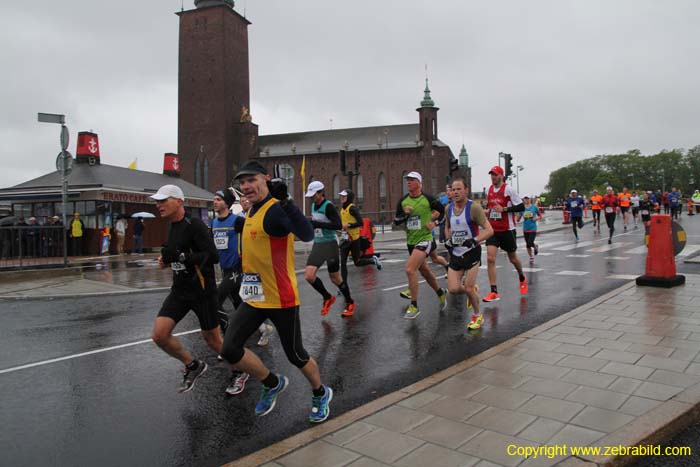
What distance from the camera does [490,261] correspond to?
8758mm

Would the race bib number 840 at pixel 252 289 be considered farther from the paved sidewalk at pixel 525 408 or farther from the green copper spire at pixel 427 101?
the green copper spire at pixel 427 101

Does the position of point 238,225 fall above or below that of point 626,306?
above

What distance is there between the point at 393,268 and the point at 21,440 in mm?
11658

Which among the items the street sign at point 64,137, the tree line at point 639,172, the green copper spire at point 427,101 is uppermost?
the green copper spire at point 427,101

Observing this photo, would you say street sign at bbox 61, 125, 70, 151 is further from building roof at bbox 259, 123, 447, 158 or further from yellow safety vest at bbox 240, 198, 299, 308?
building roof at bbox 259, 123, 447, 158

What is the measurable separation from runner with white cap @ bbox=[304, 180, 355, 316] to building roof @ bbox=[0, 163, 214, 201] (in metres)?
18.1

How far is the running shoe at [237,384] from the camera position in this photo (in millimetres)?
4710

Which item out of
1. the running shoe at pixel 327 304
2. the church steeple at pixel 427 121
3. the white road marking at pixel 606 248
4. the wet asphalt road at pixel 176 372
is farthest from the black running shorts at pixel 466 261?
the church steeple at pixel 427 121

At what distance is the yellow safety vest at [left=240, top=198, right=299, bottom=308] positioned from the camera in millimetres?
3879

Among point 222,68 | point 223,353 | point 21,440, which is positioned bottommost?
point 21,440

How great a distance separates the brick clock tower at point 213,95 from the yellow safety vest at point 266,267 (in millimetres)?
68119

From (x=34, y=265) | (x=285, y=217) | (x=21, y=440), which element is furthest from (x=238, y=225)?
(x=34, y=265)

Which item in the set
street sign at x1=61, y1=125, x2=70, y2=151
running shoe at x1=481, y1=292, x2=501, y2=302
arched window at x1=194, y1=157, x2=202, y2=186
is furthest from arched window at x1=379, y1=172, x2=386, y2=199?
running shoe at x1=481, y1=292, x2=501, y2=302

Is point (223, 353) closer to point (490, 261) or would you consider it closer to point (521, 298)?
point (490, 261)
